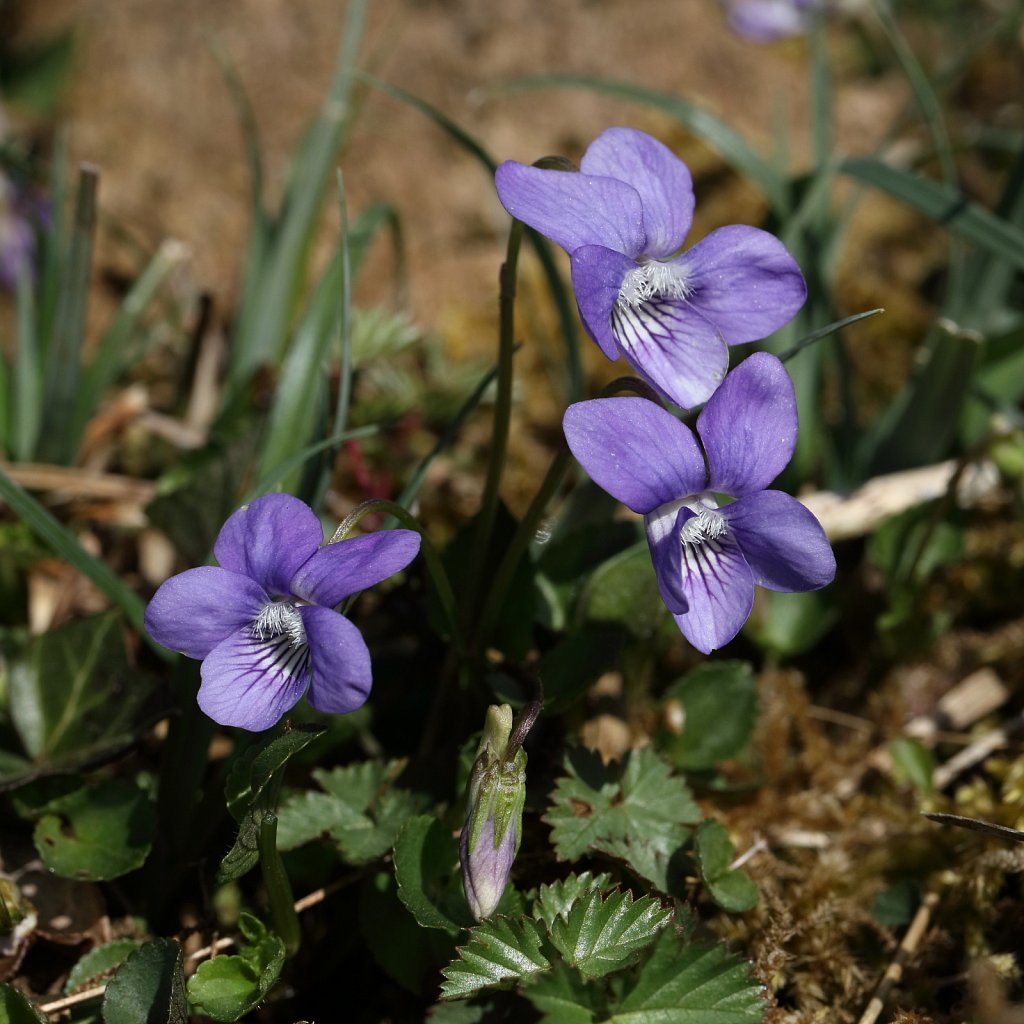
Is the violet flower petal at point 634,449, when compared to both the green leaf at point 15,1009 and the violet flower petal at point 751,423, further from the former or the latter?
the green leaf at point 15,1009

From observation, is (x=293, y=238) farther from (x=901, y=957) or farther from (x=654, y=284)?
(x=901, y=957)

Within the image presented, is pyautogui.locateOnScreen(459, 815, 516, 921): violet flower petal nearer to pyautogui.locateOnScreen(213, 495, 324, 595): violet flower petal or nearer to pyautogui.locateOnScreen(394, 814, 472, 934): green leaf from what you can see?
pyautogui.locateOnScreen(394, 814, 472, 934): green leaf

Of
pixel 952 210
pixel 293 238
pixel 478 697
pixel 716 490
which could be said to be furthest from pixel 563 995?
pixel 293 238

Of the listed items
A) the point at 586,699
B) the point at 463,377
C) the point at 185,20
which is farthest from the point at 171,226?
the point at 586,699

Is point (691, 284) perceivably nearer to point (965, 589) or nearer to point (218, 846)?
point (218, 846)

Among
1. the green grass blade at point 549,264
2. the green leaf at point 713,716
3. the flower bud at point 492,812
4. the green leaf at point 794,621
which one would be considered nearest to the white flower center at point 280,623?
the flower bud at point 492,812

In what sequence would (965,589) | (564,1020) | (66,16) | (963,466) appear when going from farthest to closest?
(66,16), (965,589), (963,466), (564,1020)
